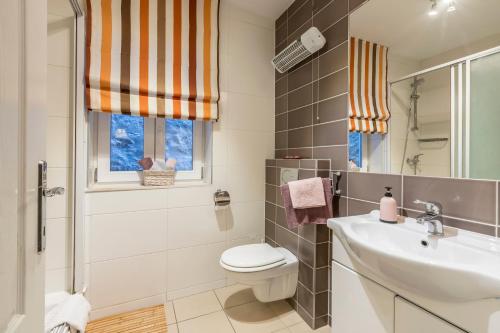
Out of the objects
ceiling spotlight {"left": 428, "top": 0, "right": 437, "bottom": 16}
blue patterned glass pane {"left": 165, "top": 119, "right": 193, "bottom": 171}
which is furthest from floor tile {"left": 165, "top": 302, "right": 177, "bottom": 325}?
ceiling spotlight {"left": 428, "top": 0, "right": 437, "bottom": 16}

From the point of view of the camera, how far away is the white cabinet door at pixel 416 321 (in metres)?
0.68

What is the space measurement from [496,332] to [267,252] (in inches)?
47.1

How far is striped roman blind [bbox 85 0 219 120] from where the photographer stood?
1535 mm

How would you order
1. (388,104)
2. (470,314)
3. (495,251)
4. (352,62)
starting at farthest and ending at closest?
(352,62) < (388,104) < (495,251) < (470,314)

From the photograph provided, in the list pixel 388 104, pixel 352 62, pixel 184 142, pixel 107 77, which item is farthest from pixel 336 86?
pixel 107 77

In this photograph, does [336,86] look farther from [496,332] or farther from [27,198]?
[27,198]

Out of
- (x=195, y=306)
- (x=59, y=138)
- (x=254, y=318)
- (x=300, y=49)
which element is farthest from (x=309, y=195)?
(x=59, y=138)

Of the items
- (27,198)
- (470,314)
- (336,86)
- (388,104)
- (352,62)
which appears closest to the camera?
(27,198)

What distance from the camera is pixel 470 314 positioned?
2.04 feet

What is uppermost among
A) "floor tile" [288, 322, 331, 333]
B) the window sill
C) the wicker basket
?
the wicker basket

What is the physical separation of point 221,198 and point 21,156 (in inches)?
56.5

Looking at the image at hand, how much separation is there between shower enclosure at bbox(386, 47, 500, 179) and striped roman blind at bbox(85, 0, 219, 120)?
4.23ft

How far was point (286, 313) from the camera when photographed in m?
1.67

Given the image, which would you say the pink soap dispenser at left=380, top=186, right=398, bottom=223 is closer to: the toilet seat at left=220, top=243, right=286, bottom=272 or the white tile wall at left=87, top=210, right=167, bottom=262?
the toilet seat at left=220, top=243, right=286, bottom=272
